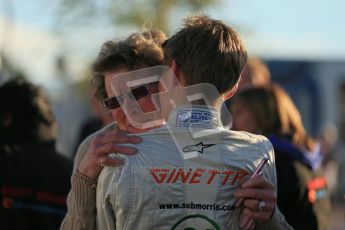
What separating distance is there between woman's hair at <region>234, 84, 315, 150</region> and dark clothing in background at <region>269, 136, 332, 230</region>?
157 mm

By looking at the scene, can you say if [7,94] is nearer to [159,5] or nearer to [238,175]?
[238,175]

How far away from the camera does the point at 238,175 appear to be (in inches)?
99.5

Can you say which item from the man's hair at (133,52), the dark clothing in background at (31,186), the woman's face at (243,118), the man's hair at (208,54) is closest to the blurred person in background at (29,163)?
the dark clothing in background at (31,186)

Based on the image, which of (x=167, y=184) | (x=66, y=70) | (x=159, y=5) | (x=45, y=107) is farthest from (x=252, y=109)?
Answer: (x=66, y=70)

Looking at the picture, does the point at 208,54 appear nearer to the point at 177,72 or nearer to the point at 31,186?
the point at 177,72

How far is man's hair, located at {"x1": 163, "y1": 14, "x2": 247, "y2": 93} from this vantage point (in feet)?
8.19

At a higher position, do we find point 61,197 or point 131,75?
point 131,75

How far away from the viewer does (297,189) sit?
157 inches

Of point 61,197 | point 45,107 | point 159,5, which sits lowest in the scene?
point 159,5

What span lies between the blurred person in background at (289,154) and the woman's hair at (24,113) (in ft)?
3.91

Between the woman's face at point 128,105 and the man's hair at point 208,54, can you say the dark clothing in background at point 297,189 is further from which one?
the man's hair at point 208,54

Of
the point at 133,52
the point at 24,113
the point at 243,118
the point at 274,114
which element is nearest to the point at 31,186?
the point at 24,113

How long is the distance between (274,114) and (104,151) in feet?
6.68

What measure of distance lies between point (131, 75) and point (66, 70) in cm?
1527
